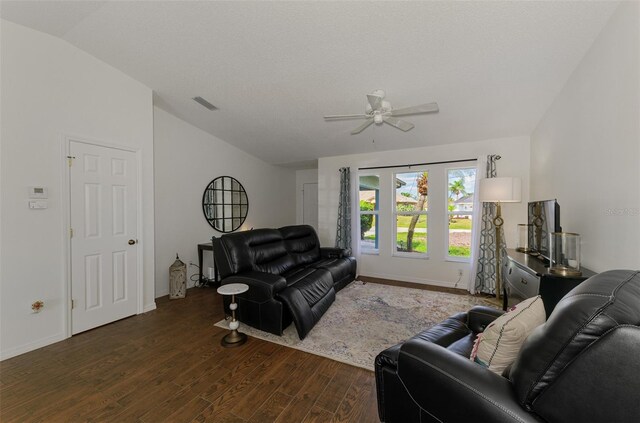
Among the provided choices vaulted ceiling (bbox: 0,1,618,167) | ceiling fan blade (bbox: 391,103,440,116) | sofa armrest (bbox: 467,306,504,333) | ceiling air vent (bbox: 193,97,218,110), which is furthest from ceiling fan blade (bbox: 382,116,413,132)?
ceiling air vent (bbox: 193,97,218,110)

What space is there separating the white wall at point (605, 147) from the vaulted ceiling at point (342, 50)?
25cm

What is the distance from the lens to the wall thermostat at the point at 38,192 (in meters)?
2.37

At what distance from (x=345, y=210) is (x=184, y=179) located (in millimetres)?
2873

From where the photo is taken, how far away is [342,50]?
7.79ft

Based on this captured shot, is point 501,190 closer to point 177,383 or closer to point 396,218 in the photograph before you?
point 396,218

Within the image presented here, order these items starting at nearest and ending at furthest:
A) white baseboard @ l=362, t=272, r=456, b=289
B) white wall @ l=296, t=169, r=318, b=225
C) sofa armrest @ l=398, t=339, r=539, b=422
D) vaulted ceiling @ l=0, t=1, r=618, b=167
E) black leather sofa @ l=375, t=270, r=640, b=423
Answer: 1. black leather sofa @ l=375, t=270, r=640, b=423
2. sofa armrest @ l=398, t=339, r=539, b=422
3. vaulted ceiling @ l=0, t=1, r=618, b=167
4. white baseboard @ l=362, t=272, r=456, b=289
5. white wall @ l=296, t=169, r=318, b=225

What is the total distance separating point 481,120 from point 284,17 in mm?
2787

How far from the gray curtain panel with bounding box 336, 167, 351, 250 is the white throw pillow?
3.69 m

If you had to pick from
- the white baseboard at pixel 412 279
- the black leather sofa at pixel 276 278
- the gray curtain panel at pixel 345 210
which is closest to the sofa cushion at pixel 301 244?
the black leather sofa at pixel 276 278

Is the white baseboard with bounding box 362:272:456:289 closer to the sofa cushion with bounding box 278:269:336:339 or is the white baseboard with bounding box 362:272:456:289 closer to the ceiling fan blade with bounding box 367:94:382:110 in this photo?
the sofa cushion with bounding box 278:269:336:339

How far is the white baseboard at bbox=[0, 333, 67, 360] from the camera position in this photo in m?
2.22

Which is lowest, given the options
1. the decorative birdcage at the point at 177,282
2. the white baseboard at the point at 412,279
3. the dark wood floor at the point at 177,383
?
the dark wood floor at the point at 177,383

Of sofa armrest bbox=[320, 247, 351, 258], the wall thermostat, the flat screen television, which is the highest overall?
the wall thermostat

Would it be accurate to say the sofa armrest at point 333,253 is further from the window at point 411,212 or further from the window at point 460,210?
the window at point 460,210
